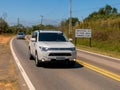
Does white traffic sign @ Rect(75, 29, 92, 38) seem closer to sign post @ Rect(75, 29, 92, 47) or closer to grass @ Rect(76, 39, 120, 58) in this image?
sign post @ Rect(75, 29, 92, 47)

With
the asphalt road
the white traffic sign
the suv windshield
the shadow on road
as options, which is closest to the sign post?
the white traffic sign

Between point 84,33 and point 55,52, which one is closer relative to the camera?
point 55,52

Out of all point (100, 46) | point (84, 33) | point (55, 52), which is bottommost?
point (100, 46)

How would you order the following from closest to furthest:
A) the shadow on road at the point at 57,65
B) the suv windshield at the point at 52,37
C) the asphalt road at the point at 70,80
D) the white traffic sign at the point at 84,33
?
1. the asphalt road at the point at 70,80
2. the shadow on road at the point at 57,65
3. the suv windshield at the point at 52,37
4. the white traffic sign at the point at 84,33

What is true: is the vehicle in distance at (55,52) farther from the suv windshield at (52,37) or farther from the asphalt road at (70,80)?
the asphalt road at (70,80)

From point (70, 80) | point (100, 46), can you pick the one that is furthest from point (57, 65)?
point (100, 46)

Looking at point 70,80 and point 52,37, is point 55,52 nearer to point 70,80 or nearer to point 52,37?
point 52,37

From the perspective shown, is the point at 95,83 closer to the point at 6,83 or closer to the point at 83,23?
the point at 6,83

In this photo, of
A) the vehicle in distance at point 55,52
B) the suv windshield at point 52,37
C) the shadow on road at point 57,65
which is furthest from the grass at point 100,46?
the vehicle in distance at point 55,52

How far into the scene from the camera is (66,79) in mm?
13352

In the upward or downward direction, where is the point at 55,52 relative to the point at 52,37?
downward

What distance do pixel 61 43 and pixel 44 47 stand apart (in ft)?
3.44

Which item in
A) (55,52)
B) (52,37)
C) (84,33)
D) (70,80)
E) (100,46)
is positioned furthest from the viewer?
(84,33)

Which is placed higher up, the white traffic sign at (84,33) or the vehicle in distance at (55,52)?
the white traffic sign at (84,33)
